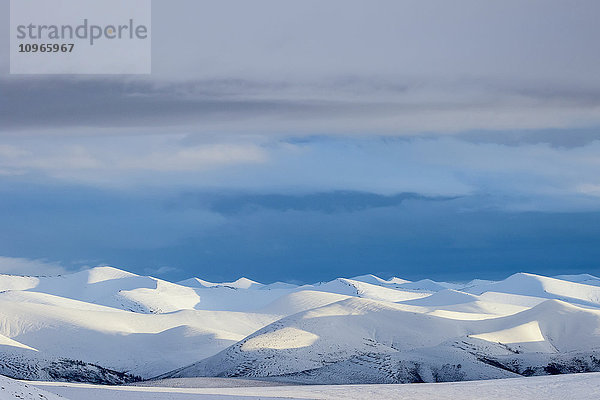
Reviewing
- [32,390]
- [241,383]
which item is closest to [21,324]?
[241,383]

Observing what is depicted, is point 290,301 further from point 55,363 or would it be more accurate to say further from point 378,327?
point 55,363

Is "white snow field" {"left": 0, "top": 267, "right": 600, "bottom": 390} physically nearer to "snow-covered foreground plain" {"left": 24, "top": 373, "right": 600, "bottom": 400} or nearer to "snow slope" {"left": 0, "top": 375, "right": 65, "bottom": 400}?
"snow-covered foreground plain" {"left": 24, "top": 373, "right": 600, "bottom": 400}

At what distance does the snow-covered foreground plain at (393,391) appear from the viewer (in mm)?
48344

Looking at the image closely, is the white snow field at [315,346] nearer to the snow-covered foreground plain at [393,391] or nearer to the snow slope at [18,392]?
the snow-covered foreground plain at [393,391]

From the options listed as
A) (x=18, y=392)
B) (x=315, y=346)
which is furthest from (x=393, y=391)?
(x=315, y=346)

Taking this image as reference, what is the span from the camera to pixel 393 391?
5447cm

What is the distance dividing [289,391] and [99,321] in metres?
92.3

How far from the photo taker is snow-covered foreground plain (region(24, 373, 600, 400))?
159 ft

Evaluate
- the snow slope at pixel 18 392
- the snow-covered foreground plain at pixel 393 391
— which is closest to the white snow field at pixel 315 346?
the snow-covered foreground plain at pixel 393 391

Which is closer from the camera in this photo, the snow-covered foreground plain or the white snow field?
the snow-covered foreground plain

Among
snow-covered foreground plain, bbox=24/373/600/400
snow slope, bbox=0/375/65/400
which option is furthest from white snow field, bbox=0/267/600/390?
snow slope, bbox=0/375/65/400

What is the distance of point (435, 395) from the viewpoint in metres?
53.7

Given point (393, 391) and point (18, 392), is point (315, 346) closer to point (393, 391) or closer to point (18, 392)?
point (393, 391)

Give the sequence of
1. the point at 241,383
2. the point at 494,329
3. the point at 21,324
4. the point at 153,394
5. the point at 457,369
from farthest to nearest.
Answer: the point at 21,324 < the point at 494,329 < the point at 457,369 < the point at 241,383 < the point at 153,394
